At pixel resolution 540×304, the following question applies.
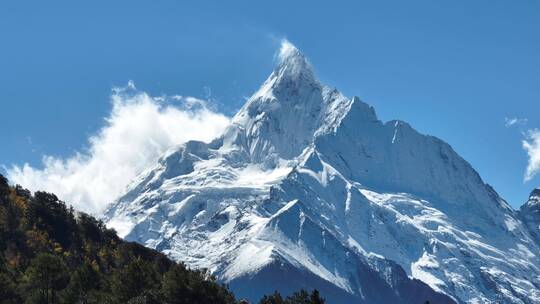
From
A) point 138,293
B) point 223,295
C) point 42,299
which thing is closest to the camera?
point 42,299

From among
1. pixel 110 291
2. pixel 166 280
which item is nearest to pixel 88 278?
pixel 110 291

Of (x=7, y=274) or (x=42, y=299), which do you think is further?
(x=7, y=274)

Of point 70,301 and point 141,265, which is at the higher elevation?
point 141,265

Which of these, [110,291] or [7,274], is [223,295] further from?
[7,274]

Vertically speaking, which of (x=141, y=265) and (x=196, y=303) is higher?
(x=141, y=265)

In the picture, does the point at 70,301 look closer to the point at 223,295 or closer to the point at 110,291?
the point at 110,291

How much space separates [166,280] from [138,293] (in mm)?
5427

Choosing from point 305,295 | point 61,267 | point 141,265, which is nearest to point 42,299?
point 61,267

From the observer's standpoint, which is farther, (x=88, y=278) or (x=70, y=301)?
(x=88, y=278)

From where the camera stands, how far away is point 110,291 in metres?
180

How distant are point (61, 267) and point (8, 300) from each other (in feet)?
57.2

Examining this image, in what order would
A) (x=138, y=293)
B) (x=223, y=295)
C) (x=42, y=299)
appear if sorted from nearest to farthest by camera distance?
(x=42, y=299), (x=138, y=293), (x=223, y=295)

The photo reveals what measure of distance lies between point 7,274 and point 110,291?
60.6 feet

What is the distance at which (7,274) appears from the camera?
177 meters
